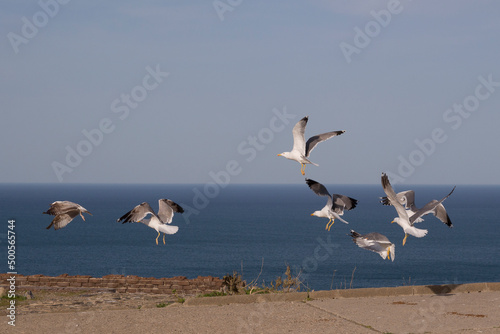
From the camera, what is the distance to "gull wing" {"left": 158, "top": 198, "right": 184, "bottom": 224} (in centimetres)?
934

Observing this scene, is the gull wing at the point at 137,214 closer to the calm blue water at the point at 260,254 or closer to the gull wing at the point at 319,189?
the gull wing at the point at 319,189

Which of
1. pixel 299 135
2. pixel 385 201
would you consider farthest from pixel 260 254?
pixel 299 135

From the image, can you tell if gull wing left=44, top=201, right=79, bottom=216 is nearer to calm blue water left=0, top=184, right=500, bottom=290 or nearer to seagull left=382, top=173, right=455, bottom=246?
seagull left=382, top=173, right=455, bottom=246

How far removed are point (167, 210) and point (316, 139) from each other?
2422 mm

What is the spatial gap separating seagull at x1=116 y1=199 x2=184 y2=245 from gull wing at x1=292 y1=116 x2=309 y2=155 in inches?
73.6

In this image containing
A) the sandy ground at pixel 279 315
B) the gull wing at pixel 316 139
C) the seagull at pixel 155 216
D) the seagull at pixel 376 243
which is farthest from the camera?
the sandy ground at pixel 279 315

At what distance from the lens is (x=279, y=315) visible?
36.0ft

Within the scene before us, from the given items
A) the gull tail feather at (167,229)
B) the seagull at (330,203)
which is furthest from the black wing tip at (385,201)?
the gull tail feather at (167,229)

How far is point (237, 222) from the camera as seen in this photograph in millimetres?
157000

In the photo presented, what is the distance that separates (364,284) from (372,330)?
213ft

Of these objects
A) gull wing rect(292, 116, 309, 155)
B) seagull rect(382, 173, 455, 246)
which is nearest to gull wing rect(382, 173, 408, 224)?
seagull rect(382, 173, 455, 246)

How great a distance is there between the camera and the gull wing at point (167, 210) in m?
9.34

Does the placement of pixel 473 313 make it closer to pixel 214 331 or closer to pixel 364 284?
pixel 214 331

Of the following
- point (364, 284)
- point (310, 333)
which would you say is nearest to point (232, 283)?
point (310, 333)
